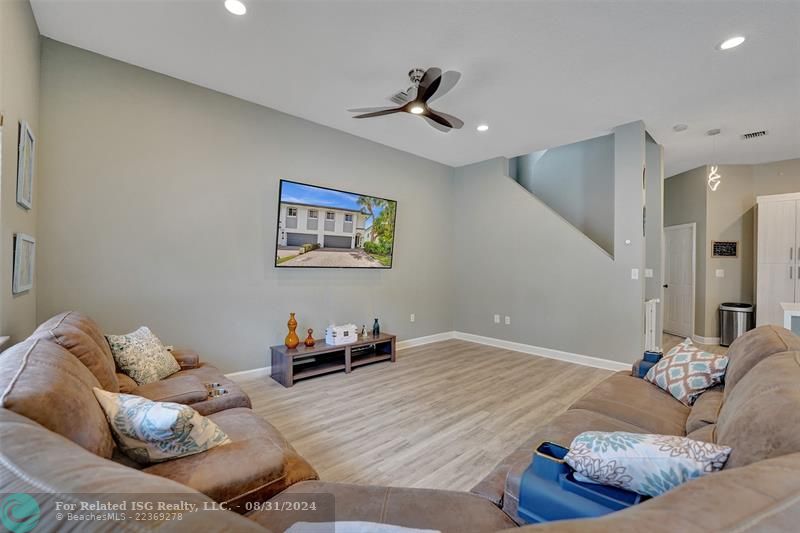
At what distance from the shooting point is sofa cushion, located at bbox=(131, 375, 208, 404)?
6.08ft

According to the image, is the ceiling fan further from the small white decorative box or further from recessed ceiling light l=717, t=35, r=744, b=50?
the small white decorative box

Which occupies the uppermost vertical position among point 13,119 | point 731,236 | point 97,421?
point 13,119

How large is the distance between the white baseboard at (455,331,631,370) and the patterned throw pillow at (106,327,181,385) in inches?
167

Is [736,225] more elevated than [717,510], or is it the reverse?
[736,225]

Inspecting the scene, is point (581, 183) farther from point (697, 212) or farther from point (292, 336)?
point (292, 336)

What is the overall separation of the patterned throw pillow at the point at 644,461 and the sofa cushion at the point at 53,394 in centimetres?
146

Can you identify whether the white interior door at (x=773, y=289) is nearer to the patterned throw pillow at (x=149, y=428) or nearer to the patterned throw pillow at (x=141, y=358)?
the patterned throw pillow at (x=149, y=428)

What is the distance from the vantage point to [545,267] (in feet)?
15.7

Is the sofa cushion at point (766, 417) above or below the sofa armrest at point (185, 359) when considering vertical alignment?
above

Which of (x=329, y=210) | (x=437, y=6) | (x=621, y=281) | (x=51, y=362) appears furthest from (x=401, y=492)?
(x=621, y=281)

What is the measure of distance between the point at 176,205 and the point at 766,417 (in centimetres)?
394

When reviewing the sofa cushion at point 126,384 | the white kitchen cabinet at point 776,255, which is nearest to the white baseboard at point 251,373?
the sofa cushion at point 126,384

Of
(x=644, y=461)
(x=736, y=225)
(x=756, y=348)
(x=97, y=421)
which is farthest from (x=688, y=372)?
(x=736, y=225)

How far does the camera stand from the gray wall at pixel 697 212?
562 centimetres
